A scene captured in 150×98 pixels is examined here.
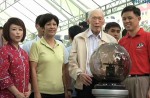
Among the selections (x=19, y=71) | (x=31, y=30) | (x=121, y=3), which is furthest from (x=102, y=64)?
(x=31, y=30)

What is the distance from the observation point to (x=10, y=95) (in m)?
2.78

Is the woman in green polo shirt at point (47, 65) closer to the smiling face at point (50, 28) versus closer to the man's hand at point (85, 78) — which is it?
the smiling face at point (50, 28)

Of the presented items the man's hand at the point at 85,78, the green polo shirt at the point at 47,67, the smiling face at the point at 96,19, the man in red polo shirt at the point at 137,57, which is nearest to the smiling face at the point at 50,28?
the green polo shirt at the point at 47,67

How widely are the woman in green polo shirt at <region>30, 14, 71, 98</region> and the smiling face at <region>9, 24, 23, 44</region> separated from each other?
0.22 m

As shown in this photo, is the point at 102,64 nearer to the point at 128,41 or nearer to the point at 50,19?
the point at 128,41

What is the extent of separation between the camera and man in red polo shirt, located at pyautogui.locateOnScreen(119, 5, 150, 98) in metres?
2.79

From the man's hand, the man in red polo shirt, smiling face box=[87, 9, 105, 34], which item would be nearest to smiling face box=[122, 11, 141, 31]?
the man in red polo shirt

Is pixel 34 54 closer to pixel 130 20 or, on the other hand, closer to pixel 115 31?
pixel 130 20

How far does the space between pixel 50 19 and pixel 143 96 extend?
1073mm

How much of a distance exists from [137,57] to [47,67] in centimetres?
80

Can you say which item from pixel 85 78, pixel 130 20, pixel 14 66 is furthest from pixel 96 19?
pixel 14 66

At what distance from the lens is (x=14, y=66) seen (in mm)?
2789

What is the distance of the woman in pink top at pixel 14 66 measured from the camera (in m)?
2.75

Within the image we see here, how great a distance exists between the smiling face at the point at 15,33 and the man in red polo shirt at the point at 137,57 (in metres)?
0.90
